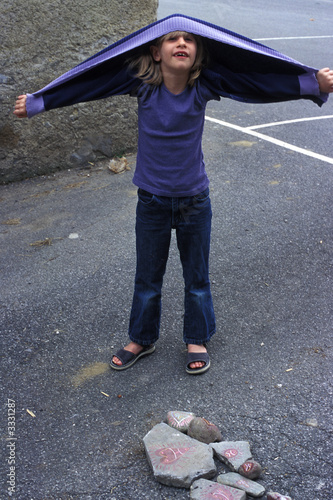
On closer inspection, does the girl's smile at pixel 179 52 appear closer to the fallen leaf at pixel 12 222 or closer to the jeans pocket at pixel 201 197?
the jeans pocket at pixel 201 197

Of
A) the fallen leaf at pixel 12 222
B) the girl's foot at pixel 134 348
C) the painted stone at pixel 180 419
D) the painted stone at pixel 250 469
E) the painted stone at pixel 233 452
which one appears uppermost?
the painted stone at pixel 250 469

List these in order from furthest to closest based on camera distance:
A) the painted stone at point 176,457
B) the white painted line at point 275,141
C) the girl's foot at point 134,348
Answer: the white painted line at point 275,141
the girl's foot at point 134,348
the painted stone at point 176,457

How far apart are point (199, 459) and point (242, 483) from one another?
0.75ft

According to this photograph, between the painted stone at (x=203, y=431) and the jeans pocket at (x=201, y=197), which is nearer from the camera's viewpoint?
the painted stone at (x=203, y=431)

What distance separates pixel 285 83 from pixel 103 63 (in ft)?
3.17

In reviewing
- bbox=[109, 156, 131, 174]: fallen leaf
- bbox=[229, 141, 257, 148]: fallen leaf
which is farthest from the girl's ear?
bbox=[229, 141, 257, 148]: fallen leaf

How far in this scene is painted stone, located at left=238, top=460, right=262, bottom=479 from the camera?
2.47 metres

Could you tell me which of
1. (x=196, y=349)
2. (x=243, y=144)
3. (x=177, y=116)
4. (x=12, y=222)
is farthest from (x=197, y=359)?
(x=243, y=144)

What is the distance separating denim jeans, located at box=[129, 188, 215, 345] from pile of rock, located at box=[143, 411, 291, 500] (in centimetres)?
62

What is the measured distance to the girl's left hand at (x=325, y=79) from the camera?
→ 107 inches

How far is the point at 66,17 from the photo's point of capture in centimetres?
542

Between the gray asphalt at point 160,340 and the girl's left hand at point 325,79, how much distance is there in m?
1.58

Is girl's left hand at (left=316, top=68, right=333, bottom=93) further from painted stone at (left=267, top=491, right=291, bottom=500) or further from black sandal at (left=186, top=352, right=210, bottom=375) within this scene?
painted stone at (left=267, top=491, right=291, bottom=500)

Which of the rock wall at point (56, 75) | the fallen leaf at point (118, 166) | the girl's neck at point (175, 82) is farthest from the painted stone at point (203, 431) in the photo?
the rock wall at point (56, 75)
